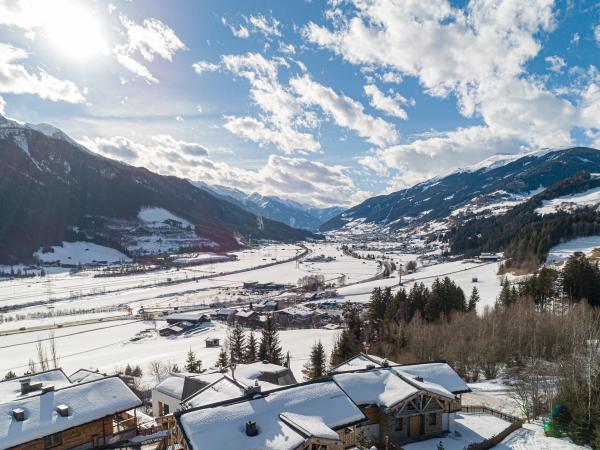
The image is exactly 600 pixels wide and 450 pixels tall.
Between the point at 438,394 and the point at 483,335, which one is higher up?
the point at 438,394

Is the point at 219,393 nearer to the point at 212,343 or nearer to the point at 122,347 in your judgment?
the point at 212,343

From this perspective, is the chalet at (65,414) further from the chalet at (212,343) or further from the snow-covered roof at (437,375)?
the chalet at (212,343)

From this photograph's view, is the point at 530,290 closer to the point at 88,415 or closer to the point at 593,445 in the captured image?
the point at 593,445

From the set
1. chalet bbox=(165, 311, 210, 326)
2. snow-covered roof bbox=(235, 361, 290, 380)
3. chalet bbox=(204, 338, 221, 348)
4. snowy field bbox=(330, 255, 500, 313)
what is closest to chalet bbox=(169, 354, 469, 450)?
snow-covered roof bbox=(235, 361, 290, 380)

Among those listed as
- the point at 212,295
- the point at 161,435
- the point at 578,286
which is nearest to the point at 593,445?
the point at 161,435

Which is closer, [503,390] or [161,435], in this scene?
[161,435]

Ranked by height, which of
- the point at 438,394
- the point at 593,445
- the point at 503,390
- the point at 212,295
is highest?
the point at 438,394
